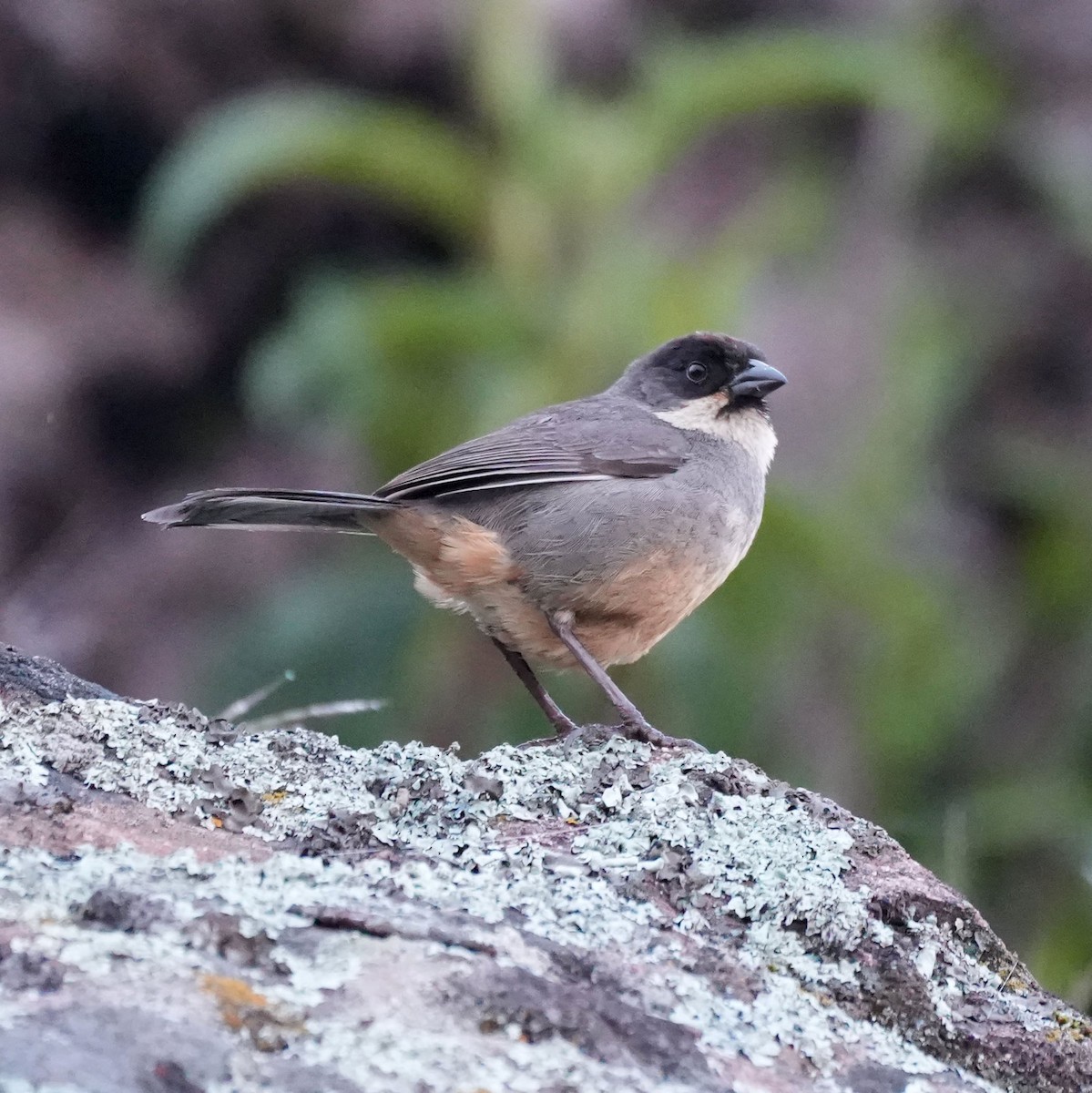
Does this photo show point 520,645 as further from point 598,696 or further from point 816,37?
point 816,37

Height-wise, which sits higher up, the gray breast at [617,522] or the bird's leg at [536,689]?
the gray breast at [617,522]

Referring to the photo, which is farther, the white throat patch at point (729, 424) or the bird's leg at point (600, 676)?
the white throat patch at point (729, 424)

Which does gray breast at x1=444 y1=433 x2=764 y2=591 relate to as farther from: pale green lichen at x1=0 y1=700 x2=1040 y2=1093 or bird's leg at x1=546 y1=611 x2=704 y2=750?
pale green lichen at x1=0 y1=700 x2=1040 y2=1093

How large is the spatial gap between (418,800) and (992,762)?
574cm

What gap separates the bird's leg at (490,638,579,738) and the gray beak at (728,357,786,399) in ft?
3.71

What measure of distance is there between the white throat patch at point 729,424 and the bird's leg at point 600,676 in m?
0.88

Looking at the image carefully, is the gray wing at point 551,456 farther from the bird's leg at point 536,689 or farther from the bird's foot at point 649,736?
the bird's foot at point 649,736

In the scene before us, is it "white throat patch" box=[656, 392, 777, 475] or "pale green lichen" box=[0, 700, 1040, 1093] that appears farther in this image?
"white throat patch" box=[656, 392, 777, 475]

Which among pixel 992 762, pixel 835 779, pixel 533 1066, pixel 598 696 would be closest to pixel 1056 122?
pixel 992 762

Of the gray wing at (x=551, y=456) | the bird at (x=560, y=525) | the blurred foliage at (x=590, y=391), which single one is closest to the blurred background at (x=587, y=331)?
A: the blurred foliage at (x=590, y=391)

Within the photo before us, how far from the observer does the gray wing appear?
4324 mm

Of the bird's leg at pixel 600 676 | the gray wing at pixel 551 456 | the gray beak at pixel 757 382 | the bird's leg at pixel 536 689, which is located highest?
the gray beak at pixel 757 382

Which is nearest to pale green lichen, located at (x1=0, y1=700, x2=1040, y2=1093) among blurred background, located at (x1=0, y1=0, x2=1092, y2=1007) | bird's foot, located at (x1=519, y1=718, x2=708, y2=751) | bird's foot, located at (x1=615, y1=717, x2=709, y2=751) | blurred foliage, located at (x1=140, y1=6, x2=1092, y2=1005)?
bird's foot, located at (x1=519, y1=718, x2=708, y2=751)

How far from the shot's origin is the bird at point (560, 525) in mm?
4105
